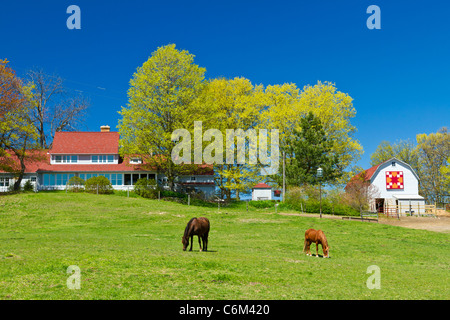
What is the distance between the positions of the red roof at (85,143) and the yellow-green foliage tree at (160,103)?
9.05m

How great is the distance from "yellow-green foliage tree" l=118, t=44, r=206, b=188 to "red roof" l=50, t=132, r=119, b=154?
29.7ft

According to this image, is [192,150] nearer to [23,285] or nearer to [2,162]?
[2,162]

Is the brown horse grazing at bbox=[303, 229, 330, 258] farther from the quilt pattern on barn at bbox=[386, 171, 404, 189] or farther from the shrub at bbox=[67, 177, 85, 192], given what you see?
the quilt pattern on barn at bbox=[386, 171, 404, 189]

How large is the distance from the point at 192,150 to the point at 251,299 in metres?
46.5

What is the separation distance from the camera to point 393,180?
60.0 metres

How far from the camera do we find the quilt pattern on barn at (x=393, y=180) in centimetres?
5994

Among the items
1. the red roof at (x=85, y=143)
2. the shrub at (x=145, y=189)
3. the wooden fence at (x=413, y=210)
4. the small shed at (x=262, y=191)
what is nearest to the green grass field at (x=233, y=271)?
the wooden fence at (x=413, y=210)

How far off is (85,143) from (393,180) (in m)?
49.1

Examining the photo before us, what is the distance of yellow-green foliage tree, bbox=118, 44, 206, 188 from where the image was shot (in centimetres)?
5456

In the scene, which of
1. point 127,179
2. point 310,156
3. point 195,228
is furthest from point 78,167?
point 195,228

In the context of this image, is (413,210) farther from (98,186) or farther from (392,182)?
(98,186)

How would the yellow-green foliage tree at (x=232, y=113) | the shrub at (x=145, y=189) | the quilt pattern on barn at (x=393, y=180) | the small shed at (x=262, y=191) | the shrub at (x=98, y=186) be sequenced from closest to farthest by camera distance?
the shrub at (x=98, y=186)
the shrub at (x=145, y=189)
the yellow-green foliage tree at (x=232, y=113)
the quilt pattern on barn at (x=393, y=180)
the small shed at (x=262, y=191)

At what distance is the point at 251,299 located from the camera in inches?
353

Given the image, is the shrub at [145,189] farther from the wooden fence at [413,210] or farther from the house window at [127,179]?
the wooden fence at [413,210]
